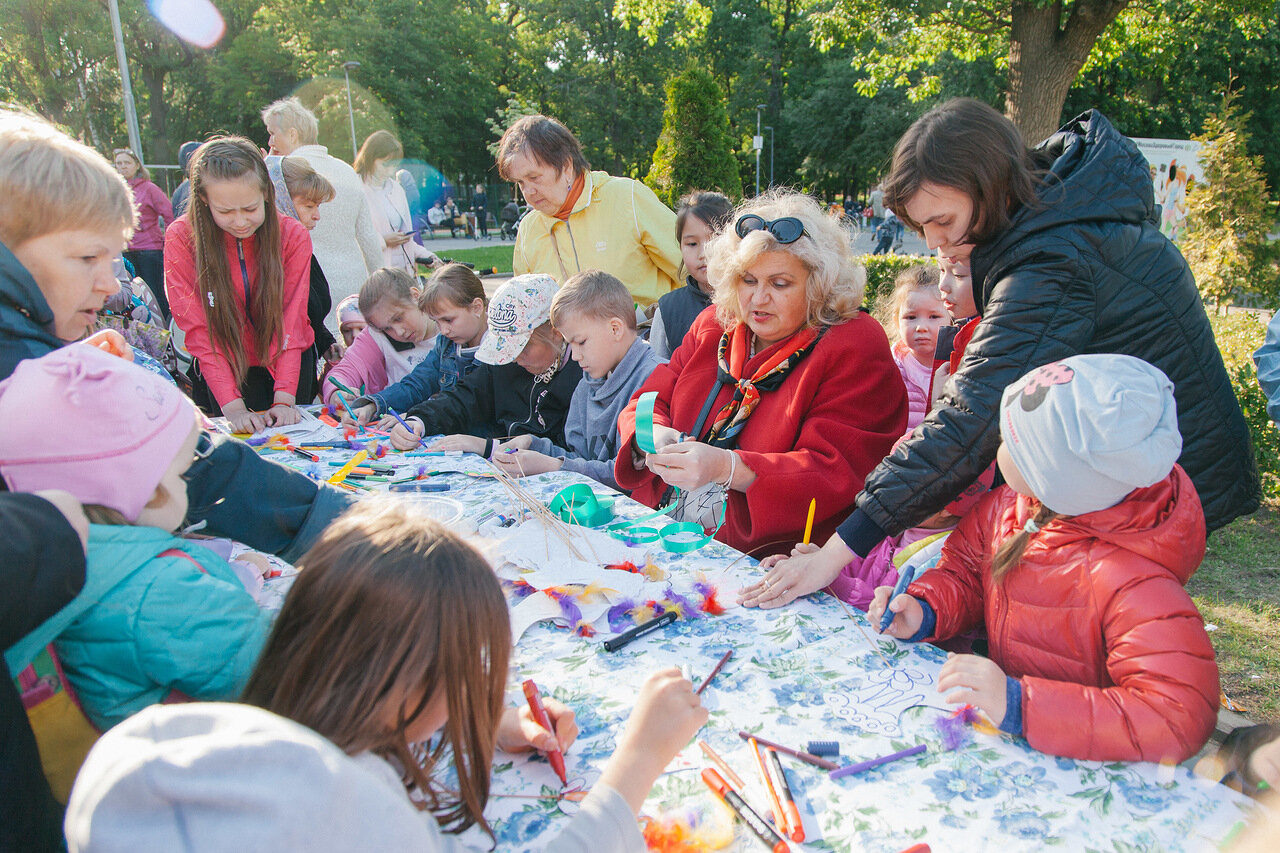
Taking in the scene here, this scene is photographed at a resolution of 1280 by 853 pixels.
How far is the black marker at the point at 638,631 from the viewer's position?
1.54 metres

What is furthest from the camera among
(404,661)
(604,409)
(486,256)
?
(486,256)

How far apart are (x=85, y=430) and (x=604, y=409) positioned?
2039 millimetres

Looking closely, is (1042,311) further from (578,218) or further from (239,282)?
(239,282)

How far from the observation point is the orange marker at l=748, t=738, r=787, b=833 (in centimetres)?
106

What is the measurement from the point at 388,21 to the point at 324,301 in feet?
101

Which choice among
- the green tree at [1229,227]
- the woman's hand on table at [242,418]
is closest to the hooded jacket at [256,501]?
the woman's hand on table at [242,418]

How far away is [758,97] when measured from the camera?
1294 inches

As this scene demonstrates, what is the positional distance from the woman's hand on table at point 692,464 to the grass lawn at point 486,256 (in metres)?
14.8

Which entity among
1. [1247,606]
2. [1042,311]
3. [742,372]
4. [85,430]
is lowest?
[1247,606]

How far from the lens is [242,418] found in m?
3.31

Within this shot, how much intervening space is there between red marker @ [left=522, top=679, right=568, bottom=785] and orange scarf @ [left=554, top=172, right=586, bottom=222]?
3.10 m

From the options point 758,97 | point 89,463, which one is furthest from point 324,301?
point 758,97

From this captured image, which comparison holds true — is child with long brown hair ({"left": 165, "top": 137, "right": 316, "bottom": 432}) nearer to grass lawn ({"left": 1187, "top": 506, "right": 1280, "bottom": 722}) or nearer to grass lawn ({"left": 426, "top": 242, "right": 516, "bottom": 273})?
grass lawn ({"left": 1187, "top": 506, "right": 1280, "bottom": 722})

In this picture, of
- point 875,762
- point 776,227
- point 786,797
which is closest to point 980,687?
point 875,762
